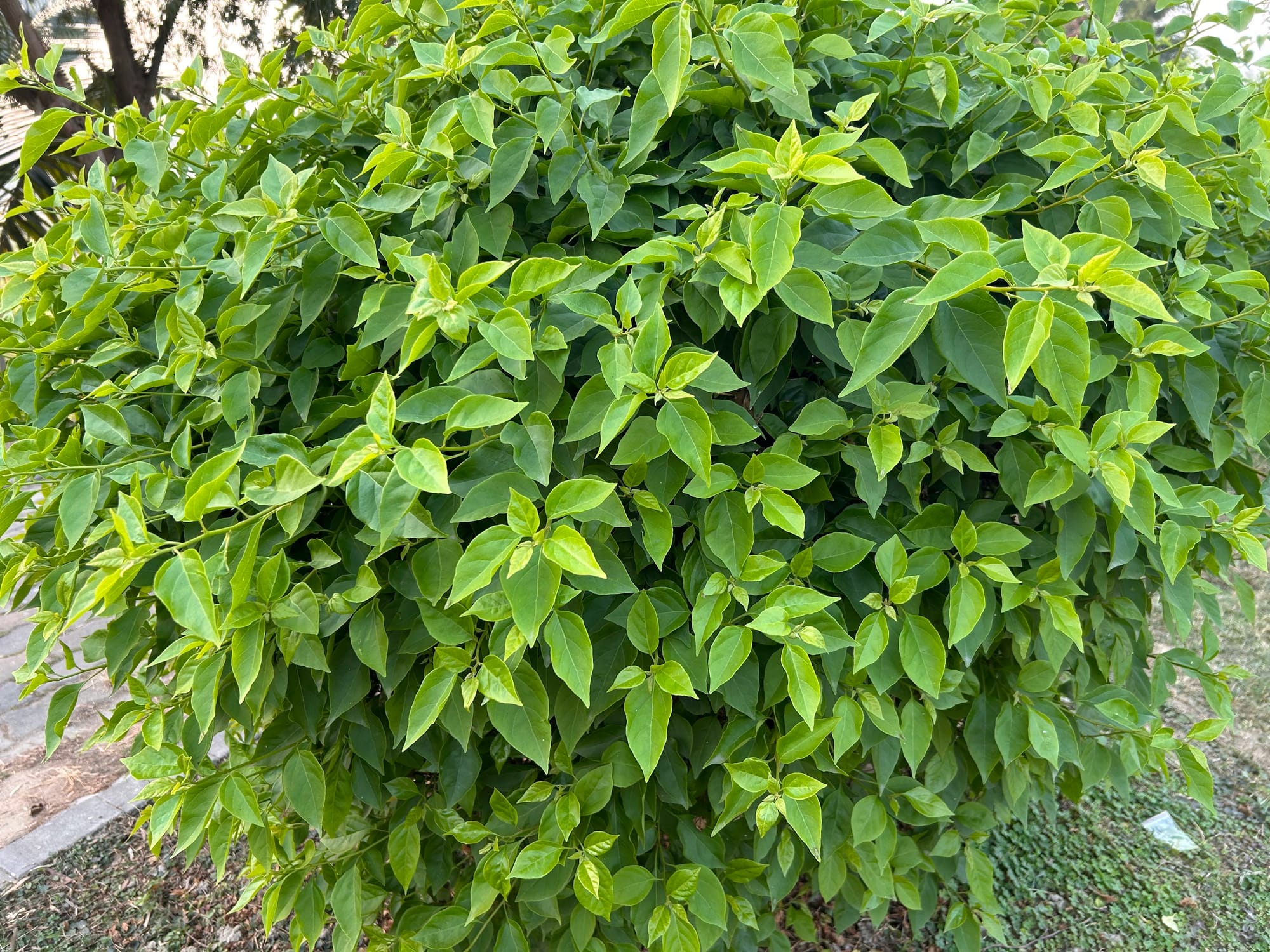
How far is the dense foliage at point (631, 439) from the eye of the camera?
3.90 feet

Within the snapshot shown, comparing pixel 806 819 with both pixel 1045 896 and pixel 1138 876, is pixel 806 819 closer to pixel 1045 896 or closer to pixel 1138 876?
pixel 1045 896

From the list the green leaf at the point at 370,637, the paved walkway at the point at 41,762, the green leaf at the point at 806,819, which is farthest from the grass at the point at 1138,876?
the paved walkway at the point at 41,762

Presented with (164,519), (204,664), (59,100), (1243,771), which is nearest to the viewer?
(204,664)

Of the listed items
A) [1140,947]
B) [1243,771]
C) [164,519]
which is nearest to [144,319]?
[164,519]

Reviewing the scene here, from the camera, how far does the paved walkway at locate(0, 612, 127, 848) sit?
3.21 meters

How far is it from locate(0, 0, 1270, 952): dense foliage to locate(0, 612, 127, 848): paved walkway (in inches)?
75.1

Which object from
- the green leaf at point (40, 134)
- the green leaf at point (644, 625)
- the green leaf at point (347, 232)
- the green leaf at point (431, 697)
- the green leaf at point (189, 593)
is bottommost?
the green leaf at point (644, 625)

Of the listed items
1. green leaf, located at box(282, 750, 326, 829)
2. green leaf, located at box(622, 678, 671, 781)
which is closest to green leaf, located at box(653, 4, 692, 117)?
green leaf, located at box(622, 678, 671, 781)

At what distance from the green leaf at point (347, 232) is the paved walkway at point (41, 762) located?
237 centimetres

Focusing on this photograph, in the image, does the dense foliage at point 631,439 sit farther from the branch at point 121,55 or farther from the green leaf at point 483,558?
the branch at point 121,55

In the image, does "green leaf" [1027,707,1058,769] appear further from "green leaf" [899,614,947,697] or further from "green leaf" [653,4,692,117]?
"green leaf" [653,4,692,117]

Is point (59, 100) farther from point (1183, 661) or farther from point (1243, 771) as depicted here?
point (1243, 771)

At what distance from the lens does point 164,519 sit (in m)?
1.53

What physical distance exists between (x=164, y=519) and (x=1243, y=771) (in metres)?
3.98
